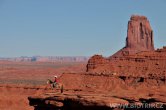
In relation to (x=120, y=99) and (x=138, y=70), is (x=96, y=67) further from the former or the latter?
(x=120, y=99)

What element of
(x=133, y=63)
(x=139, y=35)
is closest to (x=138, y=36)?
(x=139, y=35)

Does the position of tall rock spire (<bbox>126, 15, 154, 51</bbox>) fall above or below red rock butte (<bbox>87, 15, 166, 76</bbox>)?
above

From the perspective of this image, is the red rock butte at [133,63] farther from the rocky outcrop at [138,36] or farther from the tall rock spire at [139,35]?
the tall rock spire at [139,35]

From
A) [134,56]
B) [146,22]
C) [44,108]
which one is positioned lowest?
[44,108]

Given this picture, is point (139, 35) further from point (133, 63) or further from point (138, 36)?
point (133, 63)

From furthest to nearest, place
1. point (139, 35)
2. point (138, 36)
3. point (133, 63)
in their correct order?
1. point (138, 36)
2. point (139, 35)
3. point (133, 63)

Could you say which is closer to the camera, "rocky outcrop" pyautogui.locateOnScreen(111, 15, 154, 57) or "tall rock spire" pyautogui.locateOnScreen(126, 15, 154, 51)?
"rocky outcrop" pyautogui.locateOnScreen(111, 15, 154, 57)

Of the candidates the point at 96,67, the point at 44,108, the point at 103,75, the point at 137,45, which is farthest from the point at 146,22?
the point at 44,108

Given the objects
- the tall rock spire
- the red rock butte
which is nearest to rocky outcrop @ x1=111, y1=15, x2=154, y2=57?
the tall rock spire

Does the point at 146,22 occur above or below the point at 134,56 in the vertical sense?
above

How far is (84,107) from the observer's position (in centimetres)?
1619

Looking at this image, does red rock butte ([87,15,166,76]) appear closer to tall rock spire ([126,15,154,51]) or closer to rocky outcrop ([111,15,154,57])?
rocky outcrop ([111,15,154,57])

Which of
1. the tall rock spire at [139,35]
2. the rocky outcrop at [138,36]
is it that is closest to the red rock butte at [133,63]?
the rocky outcrop at [138,36]

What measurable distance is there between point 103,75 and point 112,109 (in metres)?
51.7
